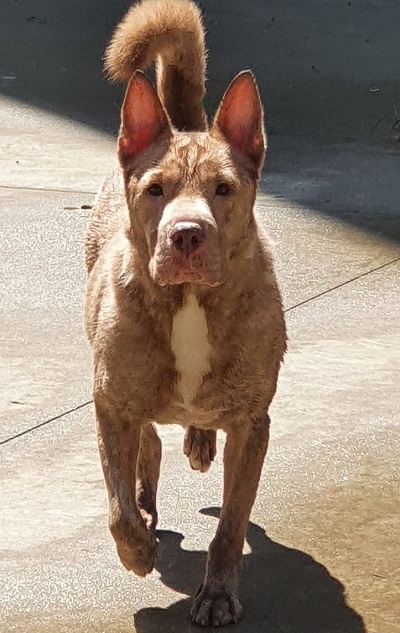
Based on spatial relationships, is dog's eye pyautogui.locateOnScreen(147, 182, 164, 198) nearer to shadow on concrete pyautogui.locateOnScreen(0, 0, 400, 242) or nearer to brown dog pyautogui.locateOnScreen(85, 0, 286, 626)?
brown dog pyautogui.locateOnScreen(85, 0, 286, 626)

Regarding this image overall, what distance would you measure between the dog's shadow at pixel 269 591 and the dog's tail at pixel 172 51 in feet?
4.78

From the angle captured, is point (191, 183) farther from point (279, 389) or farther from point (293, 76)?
point (293, 76)

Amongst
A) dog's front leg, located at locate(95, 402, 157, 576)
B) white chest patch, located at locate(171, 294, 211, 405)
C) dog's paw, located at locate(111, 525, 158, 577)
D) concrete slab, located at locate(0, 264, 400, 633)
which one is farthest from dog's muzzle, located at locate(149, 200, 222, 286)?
concrete slab, located at locate(0, 264, 400, 633)

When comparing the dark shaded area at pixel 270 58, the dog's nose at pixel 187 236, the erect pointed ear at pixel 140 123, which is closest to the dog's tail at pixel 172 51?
the erect pointed ear at pixel 140 123

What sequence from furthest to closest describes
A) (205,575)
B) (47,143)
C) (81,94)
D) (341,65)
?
(341,65)
(81,94)
(47,143)
(205,575)

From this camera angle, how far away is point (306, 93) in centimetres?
1087

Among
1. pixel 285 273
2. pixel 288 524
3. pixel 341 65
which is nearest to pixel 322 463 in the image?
pixel 288 524

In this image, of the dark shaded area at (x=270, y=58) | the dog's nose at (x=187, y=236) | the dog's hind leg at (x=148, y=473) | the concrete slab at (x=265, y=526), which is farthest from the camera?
the dark shaded area at (x=270, y=58)

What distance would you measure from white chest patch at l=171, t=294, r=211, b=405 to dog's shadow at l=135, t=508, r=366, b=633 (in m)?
0.59

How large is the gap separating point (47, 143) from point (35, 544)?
5222 millimetres

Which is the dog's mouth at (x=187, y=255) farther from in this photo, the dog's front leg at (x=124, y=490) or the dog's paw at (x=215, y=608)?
the dog's paw at (x=215, y=608)

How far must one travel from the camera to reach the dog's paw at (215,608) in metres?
4.52

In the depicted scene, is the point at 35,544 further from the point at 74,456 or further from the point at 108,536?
the point at 74,456

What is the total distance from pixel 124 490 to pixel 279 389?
5.82ft
